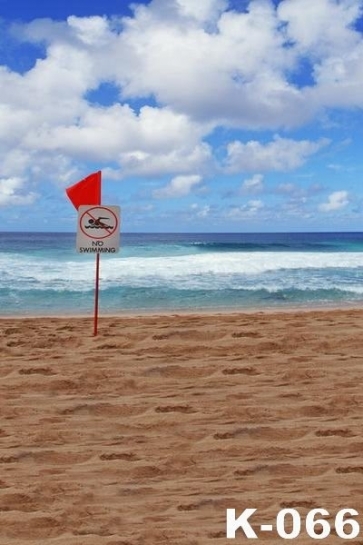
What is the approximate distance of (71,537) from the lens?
322 cm

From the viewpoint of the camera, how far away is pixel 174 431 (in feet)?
14.9

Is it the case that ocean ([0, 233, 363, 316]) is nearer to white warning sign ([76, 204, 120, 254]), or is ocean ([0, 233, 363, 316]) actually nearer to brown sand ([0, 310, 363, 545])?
white warning sign ([76, 204, 120, 254])

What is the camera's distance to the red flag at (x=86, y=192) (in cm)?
722

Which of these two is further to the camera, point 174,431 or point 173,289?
point 173,289

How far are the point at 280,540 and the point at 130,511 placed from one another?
0.87m

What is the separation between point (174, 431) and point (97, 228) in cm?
326

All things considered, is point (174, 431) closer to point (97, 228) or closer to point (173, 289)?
point (97, 228)

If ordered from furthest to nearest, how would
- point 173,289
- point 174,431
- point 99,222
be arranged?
point 173,289 → point 99,222 → point 174,431

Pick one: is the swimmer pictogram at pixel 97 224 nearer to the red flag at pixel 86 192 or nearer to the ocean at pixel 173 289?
the red flag at pixel 86 192

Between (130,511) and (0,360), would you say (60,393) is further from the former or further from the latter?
(130,511)

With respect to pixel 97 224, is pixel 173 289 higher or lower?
lower

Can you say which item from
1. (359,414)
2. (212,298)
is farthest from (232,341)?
(212,298)

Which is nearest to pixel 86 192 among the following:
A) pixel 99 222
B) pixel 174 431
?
pixel 99 222

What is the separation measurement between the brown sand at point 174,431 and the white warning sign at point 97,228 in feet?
3.50
